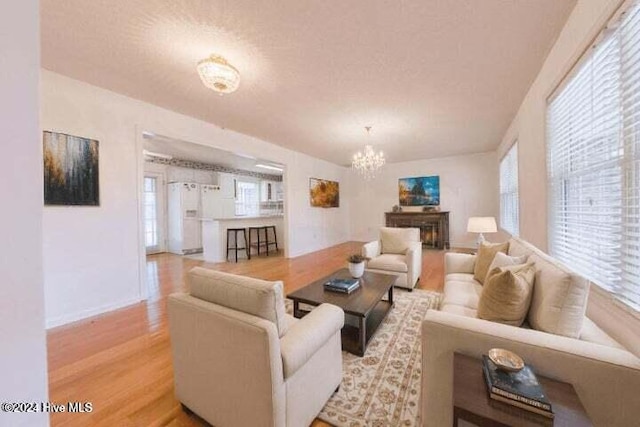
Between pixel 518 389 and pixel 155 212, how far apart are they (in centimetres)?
802

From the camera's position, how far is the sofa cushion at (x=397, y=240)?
12.8 ft

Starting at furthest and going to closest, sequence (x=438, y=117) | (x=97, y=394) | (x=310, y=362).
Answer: (x=438, y=117) < (x=97, y=394) < (x=310, y=362)

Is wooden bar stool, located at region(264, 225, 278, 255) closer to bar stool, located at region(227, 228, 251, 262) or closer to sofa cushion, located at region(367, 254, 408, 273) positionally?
bar stool, located at region(227, 228, 251, 262)

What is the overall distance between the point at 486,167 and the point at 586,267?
222 inches

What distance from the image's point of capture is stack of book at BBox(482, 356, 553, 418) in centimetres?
→ 82

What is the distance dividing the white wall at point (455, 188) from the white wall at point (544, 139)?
2.55 metres

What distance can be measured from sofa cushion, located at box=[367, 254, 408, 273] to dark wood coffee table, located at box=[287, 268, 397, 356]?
64 cm

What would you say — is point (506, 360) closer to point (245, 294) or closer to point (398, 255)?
point (245, 294)

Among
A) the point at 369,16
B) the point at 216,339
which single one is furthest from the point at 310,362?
the point at 369,16

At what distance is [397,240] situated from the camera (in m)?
3.96

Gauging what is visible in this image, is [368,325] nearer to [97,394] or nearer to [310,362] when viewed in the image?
[310,362]

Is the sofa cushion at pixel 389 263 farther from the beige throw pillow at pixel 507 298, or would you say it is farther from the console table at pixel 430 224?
the console table at pixel 430 224

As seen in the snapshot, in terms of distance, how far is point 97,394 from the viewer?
65.3 inches

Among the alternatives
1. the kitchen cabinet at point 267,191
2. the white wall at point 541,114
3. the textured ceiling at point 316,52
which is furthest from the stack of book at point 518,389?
the kitchen cabinet at point 267,191
